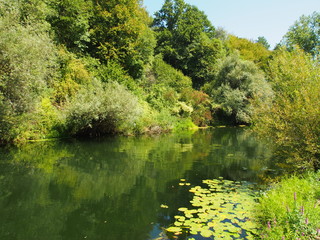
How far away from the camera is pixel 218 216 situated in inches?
268

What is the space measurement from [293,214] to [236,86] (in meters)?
38.3

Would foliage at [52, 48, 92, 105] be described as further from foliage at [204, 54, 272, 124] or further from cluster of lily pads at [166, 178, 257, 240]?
foliage at [204, 54, 272, 124]

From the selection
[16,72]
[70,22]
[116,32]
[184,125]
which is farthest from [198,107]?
[16,72]

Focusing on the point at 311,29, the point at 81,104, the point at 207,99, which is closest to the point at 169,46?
the point at 207,99

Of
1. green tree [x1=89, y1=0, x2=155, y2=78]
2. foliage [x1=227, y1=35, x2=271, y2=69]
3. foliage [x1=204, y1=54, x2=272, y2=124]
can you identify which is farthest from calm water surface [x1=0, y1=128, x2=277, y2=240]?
foliage [x1=227, y1=35, x2=271, y2=69]

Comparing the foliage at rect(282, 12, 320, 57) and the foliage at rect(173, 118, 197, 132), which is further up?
the foliage at rect(282, 12, 320, 57)

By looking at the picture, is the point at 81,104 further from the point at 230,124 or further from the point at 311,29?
the point at 311,29

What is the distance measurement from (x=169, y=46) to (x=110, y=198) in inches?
1758

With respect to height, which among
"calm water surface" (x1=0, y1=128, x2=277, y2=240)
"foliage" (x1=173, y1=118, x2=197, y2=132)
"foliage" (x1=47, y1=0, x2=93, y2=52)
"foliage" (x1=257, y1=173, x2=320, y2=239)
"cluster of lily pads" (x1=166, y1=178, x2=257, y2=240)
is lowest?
"foliage" (x1=173, y1=118, x2=197, y2=132)

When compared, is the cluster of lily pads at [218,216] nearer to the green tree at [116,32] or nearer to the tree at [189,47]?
the green tree at [116,32]

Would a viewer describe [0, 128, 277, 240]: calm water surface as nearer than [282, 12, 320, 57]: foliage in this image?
Yes

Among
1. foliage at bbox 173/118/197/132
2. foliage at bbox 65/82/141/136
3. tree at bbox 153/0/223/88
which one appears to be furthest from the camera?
tree at bbox 153/0/223/88

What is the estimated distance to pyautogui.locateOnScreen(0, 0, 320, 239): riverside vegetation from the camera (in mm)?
9266

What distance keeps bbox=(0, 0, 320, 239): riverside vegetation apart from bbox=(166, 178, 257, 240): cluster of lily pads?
0.67 m
